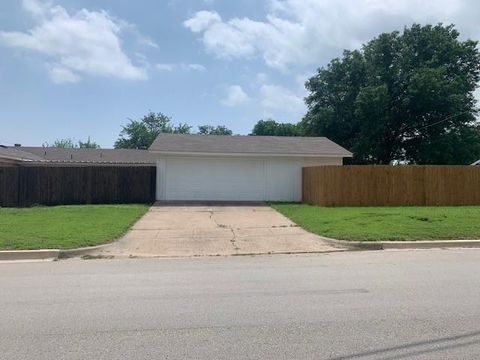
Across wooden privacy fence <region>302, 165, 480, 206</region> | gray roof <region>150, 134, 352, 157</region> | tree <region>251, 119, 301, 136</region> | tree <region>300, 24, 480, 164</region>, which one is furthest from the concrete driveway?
tree <region>251, 119, 301, 136</region>

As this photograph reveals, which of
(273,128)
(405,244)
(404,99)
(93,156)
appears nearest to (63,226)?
(405,244)

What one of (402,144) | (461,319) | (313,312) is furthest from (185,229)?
(402,144)

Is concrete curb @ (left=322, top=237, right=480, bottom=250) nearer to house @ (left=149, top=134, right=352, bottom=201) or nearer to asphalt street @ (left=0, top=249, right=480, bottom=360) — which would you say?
asphalt street @ (left=0, top=249, right=480, bottom=360)

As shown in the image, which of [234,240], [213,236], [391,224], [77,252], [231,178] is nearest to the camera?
[77,252]

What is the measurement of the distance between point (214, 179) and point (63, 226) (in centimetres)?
1117

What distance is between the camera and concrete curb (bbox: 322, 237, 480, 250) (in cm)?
1236

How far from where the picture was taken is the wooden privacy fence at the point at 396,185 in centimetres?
2070

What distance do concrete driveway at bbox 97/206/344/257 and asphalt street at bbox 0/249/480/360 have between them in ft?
5.89

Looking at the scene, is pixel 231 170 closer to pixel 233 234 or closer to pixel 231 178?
pixel 231 178

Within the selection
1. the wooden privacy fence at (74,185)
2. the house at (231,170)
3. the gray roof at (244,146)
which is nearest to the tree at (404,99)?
the gray roof at (244,146)

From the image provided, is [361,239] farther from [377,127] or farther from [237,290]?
[377,127]

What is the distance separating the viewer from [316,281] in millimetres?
8242

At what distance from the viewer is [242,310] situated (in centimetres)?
→ 633

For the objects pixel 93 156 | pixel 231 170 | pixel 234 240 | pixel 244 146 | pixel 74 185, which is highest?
pixel 93 156
